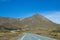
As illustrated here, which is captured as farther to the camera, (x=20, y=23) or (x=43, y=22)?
(x=43, y=22)

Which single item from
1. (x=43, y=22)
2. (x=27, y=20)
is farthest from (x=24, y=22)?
(x=43, y=22)

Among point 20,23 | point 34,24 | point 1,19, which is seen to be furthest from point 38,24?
point 1,19

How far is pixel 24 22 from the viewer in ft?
632

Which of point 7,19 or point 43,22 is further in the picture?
point 43,22

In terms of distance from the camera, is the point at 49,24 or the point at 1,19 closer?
the point at 1,19

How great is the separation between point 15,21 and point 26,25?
12596 millimetres

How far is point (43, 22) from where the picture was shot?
656ft

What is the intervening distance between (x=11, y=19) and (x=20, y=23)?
35.6 feet

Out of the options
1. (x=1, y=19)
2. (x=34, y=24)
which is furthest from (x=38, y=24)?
(x=1, y=19)

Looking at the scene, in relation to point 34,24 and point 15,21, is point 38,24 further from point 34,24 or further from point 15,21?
point 15,21

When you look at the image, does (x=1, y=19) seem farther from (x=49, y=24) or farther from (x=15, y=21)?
(x=49, y=24)

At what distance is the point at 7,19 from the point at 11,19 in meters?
5.42

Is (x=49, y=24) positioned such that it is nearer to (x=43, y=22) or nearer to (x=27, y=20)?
(x=43, y=22)

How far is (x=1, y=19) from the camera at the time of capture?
590 feet
